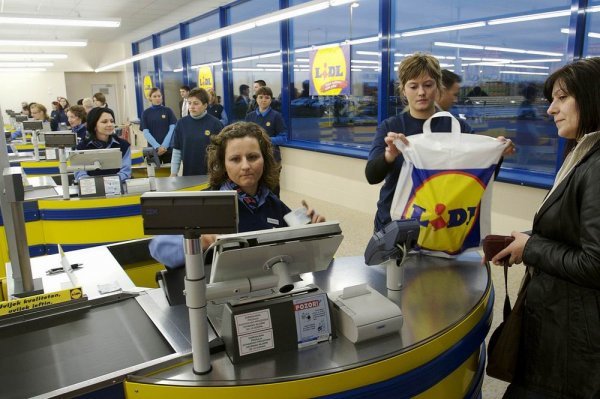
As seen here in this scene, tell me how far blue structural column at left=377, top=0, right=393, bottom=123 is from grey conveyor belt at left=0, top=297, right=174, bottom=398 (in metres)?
5.25

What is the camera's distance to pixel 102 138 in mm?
4352

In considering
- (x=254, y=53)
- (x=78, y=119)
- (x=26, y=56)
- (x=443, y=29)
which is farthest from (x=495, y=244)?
(x=26, y=56)

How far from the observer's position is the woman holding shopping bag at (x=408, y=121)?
2203 mm

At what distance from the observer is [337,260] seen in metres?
2.17

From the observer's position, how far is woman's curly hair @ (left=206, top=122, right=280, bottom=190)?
206 cm

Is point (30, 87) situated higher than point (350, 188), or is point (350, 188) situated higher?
point (30, 87)

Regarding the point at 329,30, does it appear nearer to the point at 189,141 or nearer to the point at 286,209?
the point at 189,141

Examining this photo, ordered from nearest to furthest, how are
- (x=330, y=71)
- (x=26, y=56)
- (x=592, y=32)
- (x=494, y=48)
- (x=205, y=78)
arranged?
1. (x=592, y=32)
2. (x=494, y=48)
3. (x=330, y=71)
4. (x=205, y=78)
5. (x=26, y=56)

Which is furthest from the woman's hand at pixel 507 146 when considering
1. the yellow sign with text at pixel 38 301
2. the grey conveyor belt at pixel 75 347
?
the yellow sign with text at pixel 38 301

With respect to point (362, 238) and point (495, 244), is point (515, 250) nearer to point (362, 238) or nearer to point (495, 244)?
point (495, 244)

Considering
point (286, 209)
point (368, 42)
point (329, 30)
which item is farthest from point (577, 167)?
point (329, 30)

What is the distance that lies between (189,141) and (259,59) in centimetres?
501

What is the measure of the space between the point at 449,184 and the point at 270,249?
3.11ft

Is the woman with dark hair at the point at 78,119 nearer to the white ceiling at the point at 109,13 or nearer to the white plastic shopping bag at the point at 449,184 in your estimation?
the white ceiling at the point at 109,13
